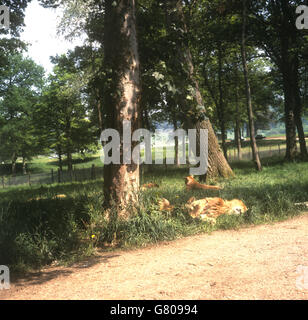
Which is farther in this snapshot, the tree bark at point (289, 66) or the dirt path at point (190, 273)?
the tree bark at point (289, 66)

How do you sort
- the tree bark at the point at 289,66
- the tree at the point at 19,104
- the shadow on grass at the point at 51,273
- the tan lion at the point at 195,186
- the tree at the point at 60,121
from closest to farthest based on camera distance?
the shadow on grass at the point at 51,273 < the tan lion at the point at 195,186 < the tree bark at the point at 289,66 < the tree at the point at 19,104 < the tree at the point at 60,121

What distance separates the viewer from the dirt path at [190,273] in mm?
3867

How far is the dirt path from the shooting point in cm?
387

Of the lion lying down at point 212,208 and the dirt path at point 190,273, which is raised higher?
the lion lying down at point 212,208

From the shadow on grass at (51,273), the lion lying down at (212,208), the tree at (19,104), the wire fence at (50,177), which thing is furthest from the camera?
the wire fence at (50,177)

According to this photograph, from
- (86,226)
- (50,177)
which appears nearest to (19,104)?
(50,177)

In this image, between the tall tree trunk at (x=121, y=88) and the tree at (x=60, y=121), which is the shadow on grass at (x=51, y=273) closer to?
the tall tree trunk at (x=121, y=88)

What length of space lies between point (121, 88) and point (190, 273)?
4060mm

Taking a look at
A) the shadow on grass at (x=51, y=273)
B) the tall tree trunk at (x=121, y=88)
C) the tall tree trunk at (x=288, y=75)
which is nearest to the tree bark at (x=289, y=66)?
the tall tree trunk at (x=288, y=75)

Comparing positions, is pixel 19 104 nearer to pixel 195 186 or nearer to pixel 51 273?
pixel 195 186

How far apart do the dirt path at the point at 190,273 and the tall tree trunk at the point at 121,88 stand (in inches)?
58.3

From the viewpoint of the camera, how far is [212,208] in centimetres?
738

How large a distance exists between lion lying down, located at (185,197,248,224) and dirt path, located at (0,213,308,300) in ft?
3.18
